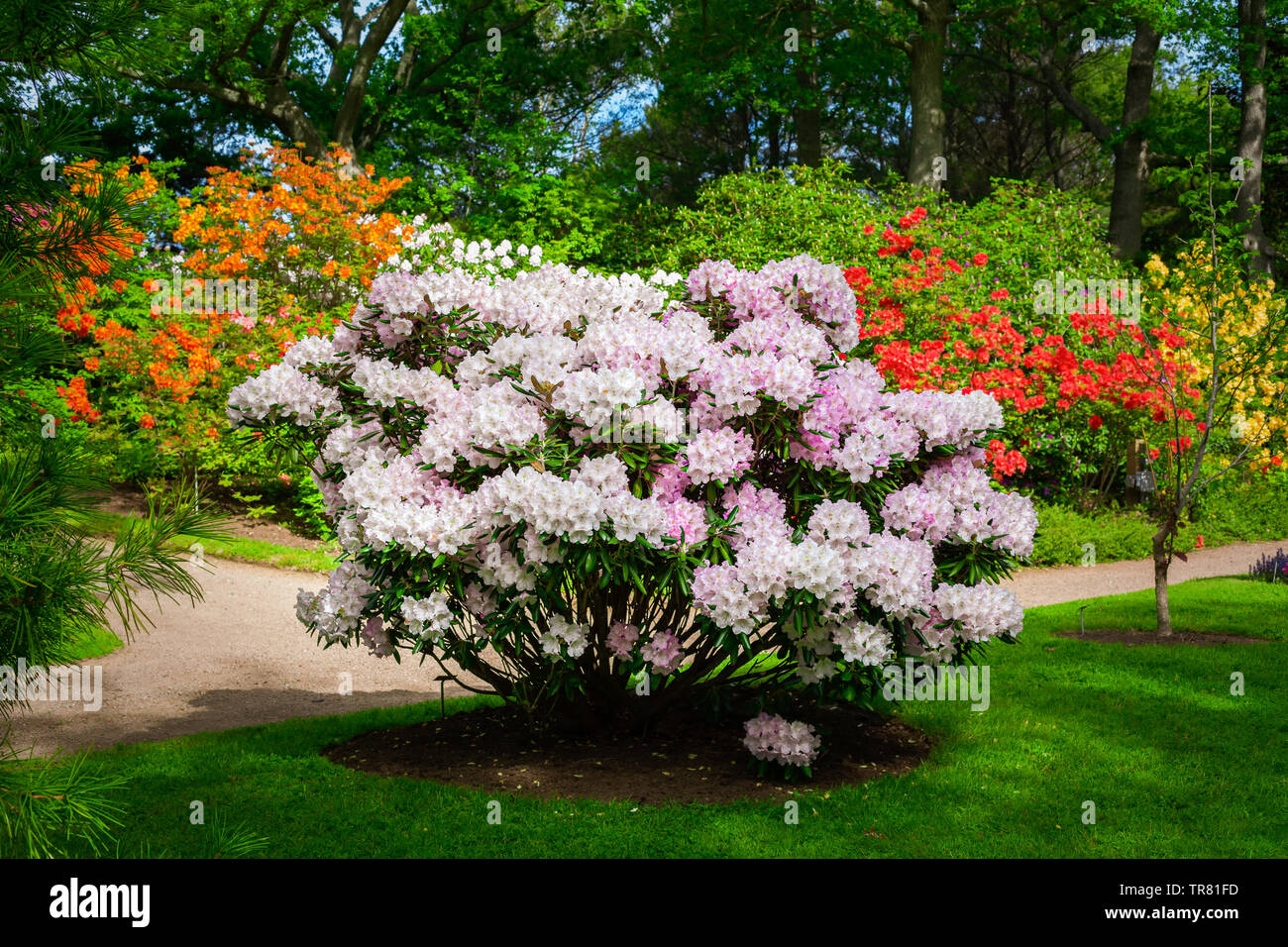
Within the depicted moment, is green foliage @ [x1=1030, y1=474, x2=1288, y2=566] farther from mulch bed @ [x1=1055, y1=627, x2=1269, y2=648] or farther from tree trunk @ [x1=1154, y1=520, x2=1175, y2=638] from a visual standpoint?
tree trunk @ [x1=1154, y1=520, x2=1175, y2=638]

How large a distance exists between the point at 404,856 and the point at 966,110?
29.0 metres

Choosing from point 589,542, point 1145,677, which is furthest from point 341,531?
point 1145,677

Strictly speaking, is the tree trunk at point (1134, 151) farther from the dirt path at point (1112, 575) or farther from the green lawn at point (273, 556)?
the green lawn at point (273, 556)

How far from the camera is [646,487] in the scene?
428 cm

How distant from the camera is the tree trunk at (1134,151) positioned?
64.2 ft

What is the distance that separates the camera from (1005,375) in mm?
11195

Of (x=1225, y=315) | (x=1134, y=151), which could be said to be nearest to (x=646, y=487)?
(x=1225, y=315)

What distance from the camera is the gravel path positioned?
612 cm

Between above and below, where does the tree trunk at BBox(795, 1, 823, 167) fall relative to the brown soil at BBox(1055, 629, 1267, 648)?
above

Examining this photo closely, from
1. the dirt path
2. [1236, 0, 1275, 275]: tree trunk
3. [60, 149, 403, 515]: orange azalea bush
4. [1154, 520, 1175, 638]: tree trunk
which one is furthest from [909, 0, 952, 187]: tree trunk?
[1154, 520, 1175, 638]: tree trunk

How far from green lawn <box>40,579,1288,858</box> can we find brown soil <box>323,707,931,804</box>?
156 millimetres

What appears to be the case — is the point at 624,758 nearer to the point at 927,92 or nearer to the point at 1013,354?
the point at 1013,354

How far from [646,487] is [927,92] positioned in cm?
1522

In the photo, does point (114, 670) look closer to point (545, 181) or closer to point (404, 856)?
point (404, 856)
